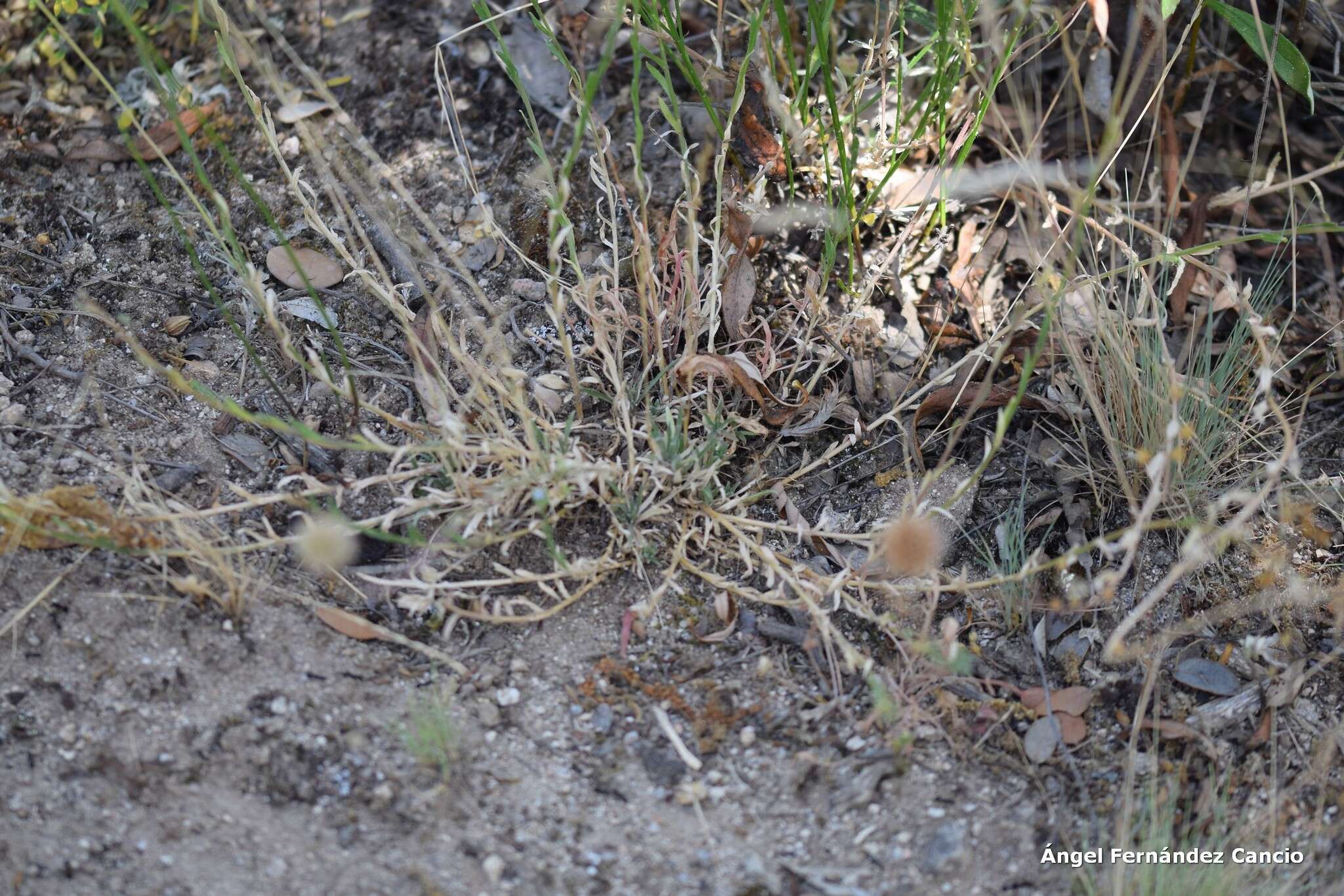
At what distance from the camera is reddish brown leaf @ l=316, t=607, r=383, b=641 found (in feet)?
5.03

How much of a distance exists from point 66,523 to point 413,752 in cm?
55

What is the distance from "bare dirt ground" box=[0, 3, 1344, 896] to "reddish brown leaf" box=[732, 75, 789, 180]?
741 mm

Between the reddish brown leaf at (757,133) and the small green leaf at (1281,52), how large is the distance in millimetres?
775

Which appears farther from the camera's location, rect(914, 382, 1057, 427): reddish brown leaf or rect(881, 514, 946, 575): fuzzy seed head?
rect(914, 382, 1057, 427): reddish brown leaf

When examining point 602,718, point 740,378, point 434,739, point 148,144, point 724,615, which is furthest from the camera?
point 148,144

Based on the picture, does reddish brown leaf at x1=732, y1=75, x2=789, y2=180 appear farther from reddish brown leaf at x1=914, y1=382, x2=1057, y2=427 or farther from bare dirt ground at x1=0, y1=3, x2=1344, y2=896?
bare dirt ground at x1=0, y1=3, x2=1344, y2=896

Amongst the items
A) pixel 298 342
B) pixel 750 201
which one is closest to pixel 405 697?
pixel 298 342

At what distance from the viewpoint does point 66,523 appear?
1.41 meters

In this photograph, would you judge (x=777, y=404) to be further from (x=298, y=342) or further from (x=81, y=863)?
(x=81, y=863)

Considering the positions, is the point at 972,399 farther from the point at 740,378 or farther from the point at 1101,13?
the point at 1101,13

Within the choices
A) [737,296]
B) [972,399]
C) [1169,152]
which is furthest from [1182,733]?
[1169,152]

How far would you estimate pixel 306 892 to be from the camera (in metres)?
1.28

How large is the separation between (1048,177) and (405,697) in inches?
61.9

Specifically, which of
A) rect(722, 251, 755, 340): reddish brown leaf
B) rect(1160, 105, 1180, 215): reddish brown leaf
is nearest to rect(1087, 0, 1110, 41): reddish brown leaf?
rect(1160, 105, 1180, 215): reddish brown leaf
